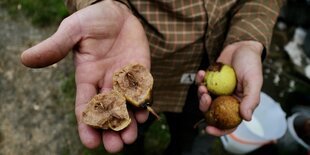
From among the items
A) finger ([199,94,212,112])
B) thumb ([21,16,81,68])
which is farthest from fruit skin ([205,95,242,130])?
thumb ([21,16,81,68])

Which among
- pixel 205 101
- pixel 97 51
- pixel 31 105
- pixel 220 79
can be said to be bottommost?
pixel 31 105

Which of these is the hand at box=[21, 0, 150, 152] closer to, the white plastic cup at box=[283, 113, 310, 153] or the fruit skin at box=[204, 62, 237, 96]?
the fruit skin at box=[204, 62, 237, 96]

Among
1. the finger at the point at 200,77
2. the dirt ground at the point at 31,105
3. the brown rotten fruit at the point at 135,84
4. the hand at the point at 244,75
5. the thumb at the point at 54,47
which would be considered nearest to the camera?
the thumb at the point at 54,47

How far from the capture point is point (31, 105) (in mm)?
3783

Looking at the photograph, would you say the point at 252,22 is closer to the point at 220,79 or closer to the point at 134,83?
the point at 220,79

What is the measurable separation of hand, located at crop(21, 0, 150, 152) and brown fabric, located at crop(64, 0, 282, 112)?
0.13 m

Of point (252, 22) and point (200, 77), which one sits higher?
point (252, 22)

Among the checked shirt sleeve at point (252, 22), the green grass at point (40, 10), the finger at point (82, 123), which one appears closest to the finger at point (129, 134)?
the finger at point (82, 123)

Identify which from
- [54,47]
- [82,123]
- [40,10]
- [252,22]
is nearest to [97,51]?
[54,47]

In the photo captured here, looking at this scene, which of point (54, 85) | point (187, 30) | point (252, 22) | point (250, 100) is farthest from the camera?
point (54, 85)

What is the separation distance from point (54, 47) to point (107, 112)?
48cm

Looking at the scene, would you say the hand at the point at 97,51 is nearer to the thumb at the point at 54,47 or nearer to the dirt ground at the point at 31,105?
the thumb at the point at 54,47

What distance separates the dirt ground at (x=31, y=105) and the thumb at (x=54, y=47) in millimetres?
1698

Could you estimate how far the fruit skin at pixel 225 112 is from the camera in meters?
Answer: 2.42
